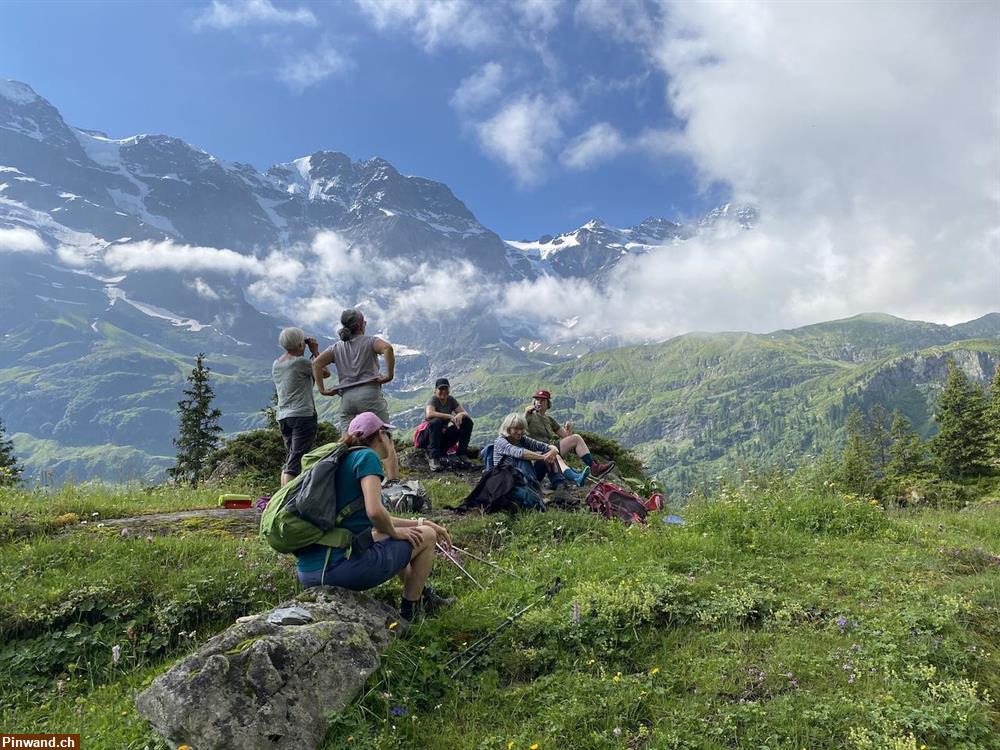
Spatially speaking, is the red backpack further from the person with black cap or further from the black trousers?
the black trousers

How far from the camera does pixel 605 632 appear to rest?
243 inches

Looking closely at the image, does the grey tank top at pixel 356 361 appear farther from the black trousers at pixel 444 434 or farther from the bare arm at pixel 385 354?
the black trousers at pixel 444 434

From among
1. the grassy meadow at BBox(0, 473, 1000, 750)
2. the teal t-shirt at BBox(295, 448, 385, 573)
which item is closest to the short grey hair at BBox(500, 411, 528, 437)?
the grassy meadow at BBox(0, 473, 1000, 750)

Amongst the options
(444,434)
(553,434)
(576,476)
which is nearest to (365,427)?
(576,476)

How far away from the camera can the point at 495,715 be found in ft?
16.6

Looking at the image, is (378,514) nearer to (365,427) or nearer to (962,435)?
(365,427)

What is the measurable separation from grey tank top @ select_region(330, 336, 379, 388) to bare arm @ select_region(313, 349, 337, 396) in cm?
17

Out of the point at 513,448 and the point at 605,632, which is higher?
the point at 513,448

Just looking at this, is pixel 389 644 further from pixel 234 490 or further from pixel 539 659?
pixel 234 490

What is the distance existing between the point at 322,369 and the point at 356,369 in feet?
2.54

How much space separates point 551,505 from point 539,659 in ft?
18.8

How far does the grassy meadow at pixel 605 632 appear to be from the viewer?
468 cm

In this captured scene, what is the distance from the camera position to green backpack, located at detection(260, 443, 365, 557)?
226 inches

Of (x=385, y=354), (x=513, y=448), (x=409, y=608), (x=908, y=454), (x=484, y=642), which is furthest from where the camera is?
(x=908, y=454)
